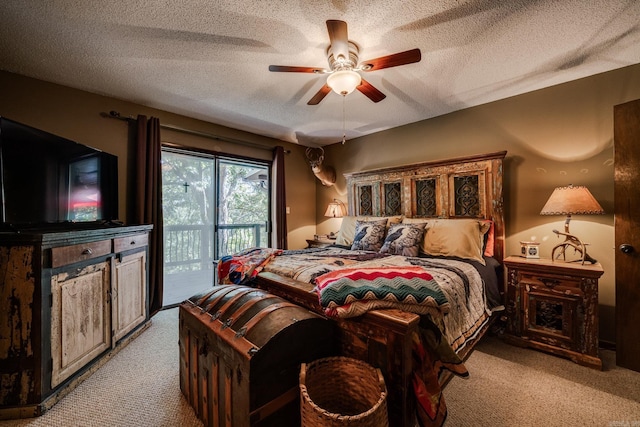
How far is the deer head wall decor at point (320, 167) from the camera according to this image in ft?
14.5

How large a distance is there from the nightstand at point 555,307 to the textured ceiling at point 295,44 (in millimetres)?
1760

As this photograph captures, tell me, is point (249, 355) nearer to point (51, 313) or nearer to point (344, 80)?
point (51, 313)

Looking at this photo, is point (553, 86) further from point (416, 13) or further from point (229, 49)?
point (229, 49)

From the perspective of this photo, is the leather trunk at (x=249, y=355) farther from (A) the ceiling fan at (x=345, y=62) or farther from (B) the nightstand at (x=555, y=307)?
(B) the nightstand at (x=555, y=307)

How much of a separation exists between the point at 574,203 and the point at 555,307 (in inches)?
35.5

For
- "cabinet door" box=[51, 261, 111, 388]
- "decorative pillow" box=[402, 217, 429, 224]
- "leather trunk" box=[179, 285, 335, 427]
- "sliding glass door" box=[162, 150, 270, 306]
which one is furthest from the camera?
"sliding glass door" box=[162, 150, 270, 306]

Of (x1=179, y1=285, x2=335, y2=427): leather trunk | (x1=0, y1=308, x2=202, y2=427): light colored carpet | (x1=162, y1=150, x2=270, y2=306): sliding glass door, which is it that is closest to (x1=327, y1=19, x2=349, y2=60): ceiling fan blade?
(x1=179, y1=285, x2=335, y2=427): leather trunk

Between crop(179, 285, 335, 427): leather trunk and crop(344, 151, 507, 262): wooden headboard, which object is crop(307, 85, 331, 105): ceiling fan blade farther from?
crop(344, 151, 507, 262): wooden headboard

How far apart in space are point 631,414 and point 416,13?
2.81 meters

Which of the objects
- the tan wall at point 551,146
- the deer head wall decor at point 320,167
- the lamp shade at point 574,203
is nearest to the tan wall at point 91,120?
the deer head wall decor at point 320,167

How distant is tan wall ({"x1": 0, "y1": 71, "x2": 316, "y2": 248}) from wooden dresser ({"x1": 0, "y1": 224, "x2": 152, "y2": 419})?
4.02 ft

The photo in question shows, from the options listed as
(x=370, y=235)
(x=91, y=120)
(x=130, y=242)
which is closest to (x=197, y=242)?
(x=130, y=242)

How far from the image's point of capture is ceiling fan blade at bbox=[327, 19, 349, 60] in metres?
1.44

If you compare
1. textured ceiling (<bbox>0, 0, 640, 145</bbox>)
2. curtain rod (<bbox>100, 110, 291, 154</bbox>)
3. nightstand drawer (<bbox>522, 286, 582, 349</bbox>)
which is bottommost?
nightstand drawer (<bbox>522, 286, 582, 349</bbox>)
